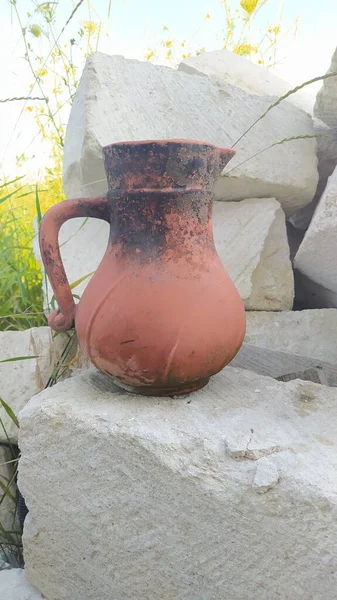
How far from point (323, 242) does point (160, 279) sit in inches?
22.1

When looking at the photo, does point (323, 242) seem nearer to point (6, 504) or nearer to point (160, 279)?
point (160, 279)

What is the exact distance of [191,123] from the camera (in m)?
1.79

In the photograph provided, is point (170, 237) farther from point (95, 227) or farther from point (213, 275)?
point (95, 227)

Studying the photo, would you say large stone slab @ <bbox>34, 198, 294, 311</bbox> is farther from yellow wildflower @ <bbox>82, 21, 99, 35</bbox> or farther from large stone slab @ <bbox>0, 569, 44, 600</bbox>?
yellow wildflower @ <bbox>82, 21, 99, 35</bbox>

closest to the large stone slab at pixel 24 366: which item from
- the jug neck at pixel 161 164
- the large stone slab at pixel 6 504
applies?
the large stone slab at pixel 6 504

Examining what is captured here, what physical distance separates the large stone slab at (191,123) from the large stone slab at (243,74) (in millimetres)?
220

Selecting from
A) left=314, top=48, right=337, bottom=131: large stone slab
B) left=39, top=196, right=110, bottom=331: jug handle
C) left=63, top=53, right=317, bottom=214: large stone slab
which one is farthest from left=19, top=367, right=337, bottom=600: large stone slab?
left=314, top=48, right=337, bottom=131: large stone slab

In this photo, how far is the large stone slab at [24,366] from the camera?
1699 mm

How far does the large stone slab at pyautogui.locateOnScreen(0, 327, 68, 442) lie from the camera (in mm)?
1699

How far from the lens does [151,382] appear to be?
1204 mm

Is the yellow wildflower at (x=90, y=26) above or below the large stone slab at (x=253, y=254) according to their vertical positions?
above

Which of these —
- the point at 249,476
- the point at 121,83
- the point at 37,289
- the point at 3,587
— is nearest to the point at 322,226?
the point at 249,476

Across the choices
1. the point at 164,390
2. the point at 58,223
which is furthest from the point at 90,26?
the point at 164,390

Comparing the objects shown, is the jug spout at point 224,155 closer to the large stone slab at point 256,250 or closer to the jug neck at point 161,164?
the jug neck at point 161,164
